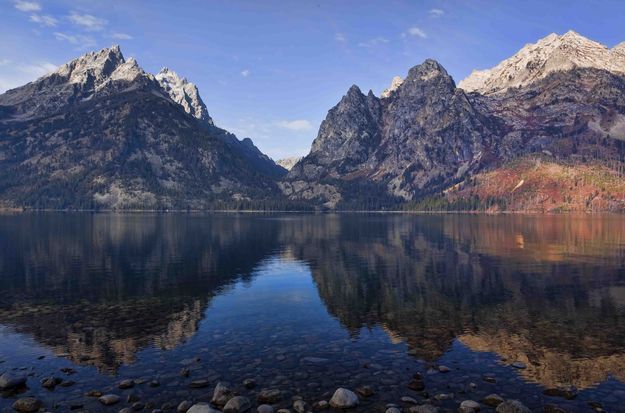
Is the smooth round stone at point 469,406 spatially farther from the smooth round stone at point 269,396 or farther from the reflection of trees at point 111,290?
the reflection of trees at point 111,290

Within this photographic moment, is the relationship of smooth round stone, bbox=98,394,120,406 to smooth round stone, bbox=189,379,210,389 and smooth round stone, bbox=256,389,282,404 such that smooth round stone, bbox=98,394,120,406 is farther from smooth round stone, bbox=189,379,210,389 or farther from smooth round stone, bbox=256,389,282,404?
smooth round stone, bbox=256,389,282,404

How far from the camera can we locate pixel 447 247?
143m

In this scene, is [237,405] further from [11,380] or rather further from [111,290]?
[111,290]

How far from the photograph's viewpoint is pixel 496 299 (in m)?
70.1

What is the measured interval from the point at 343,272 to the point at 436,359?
175 feet

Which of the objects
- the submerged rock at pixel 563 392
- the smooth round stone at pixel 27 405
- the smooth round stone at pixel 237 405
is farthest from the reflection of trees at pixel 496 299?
the smooth round stone at pixel 27 405

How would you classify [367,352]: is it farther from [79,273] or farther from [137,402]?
[79,273]

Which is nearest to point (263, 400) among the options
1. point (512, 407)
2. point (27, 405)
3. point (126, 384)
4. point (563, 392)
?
point (126, 384)

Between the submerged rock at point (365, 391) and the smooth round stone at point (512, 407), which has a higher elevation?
the smooth round stone at point (512, 407)

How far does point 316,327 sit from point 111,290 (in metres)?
38.2

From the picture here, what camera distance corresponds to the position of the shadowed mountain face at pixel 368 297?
47500 millimetres

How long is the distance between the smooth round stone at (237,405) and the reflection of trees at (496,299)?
19.9 m

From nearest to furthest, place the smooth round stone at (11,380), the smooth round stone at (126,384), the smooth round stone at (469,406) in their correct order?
the smooth round stone at (469,406)
the smooth round stone at (11,380)
the smooth round stone at (126,384)

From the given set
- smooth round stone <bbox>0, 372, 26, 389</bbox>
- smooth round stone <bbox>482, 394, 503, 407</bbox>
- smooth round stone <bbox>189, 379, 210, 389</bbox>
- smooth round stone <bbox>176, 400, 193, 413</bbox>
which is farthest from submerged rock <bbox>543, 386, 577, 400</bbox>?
smooth round stone <bbox>0, 372, 26, 389</bbox>
